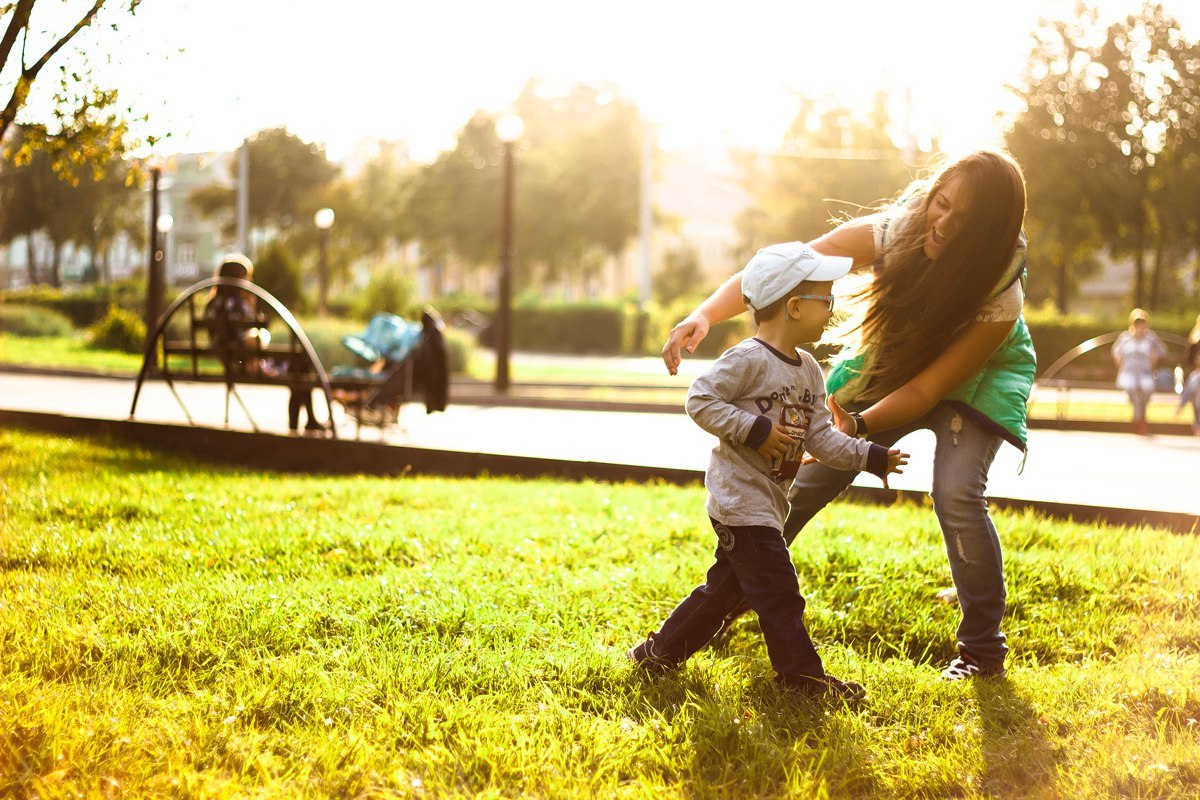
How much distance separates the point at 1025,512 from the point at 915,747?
9.64 feet

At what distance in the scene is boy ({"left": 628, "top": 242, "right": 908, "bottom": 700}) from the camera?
129 inches

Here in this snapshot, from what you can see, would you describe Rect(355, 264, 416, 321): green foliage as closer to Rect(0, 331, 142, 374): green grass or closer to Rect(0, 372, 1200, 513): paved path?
Rect(0, 331, 142, 374): green grass

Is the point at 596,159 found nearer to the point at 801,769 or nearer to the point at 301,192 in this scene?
the point at 301,192

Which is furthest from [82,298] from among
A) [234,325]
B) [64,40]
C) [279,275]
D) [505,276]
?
[64,40]

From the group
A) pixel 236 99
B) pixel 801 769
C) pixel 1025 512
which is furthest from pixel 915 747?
pixel 236 99

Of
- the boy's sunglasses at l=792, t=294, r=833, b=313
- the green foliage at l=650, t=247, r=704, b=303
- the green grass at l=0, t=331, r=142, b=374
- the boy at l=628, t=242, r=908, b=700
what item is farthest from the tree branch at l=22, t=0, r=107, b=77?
the green foliage at l=650, t=247, r=704, b=303

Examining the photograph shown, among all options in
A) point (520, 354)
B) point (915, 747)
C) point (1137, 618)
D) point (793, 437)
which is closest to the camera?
point (915, 747)

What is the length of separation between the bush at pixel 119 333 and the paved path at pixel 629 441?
8.16 metres

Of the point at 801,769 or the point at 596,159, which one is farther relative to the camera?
the point at 596,159

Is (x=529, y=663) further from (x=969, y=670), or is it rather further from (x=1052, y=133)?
(x=1052, y=133)

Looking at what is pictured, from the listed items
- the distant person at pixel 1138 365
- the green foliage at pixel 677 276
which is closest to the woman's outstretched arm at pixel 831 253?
the distant person at pixel 1138 365

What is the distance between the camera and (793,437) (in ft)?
10.8

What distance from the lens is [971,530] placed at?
145 inches

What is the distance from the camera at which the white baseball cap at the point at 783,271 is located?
3.26m
